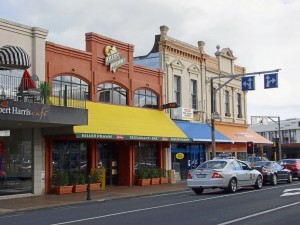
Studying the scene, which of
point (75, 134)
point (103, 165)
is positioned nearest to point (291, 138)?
point (103, 165)

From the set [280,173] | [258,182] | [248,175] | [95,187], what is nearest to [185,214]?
Result: [248,175]

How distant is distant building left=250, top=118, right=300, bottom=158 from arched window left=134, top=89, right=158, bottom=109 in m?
54.0

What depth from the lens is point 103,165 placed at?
27.8 meters

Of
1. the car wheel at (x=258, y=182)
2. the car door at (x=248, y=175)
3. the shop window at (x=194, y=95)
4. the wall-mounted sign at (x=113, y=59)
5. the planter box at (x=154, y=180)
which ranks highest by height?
the wall-mounted sign at (x=113, y=59)

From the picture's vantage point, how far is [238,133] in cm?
3912

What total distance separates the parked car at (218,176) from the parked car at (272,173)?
399cm

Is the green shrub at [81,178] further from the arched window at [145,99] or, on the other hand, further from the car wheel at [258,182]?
the car wheel at [258,182]

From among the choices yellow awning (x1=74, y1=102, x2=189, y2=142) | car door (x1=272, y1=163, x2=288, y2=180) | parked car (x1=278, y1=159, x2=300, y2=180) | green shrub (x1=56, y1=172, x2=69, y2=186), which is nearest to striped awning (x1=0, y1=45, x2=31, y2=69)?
yellow awning (x1=74, y1=102, x2=189, y2=142)

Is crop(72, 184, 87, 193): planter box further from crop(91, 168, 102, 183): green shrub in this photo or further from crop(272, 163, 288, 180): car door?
crop(272, 163, 288, 180): car door

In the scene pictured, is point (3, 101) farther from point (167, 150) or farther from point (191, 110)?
point (191, 110)

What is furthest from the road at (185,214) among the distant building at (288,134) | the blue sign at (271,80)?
the distant building at (288,134)

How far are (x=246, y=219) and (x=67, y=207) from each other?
7553mm

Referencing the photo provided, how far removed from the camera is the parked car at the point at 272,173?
2572cm

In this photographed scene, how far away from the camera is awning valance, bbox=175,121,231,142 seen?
31.6 metres
